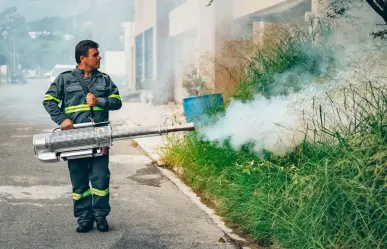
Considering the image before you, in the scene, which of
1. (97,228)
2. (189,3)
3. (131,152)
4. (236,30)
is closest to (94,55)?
(97,228)

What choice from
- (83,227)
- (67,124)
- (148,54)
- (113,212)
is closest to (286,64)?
(113,212)

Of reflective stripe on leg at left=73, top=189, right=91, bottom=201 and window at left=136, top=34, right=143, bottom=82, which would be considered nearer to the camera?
reflective stripe on leg at left=73, top=189, right=91, bottom=201

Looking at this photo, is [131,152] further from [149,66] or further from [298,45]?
[149,66]

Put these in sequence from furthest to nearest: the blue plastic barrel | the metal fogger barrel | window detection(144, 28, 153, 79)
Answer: window detection(144, 28, 153, 79)
the blue plastic barrel
the metal fogger barrel

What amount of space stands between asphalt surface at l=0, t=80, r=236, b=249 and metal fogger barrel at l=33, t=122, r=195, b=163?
2.32 ft

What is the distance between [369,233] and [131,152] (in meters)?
7.81

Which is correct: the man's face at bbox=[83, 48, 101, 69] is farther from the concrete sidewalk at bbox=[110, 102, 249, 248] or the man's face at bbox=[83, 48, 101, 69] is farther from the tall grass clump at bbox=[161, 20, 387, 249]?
the tall grass clump at bbox=[161, 20, 387, 249]

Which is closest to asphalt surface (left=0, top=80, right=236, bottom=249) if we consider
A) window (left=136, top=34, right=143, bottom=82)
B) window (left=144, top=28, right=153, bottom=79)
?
window (left=144, top=28, right=153, bottom=79)

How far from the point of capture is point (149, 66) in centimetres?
3234

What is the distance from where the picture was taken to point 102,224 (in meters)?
5.98

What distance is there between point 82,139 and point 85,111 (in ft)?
1.15

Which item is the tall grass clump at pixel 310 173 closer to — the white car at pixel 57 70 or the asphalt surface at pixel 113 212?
the asphalt surface at pixel 113 212

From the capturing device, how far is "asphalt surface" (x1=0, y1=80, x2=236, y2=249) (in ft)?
18.5

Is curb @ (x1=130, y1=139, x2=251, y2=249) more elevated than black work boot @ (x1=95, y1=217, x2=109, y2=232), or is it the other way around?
black work boot @ (x1=95, y1=217, x2=109, y2=232)
